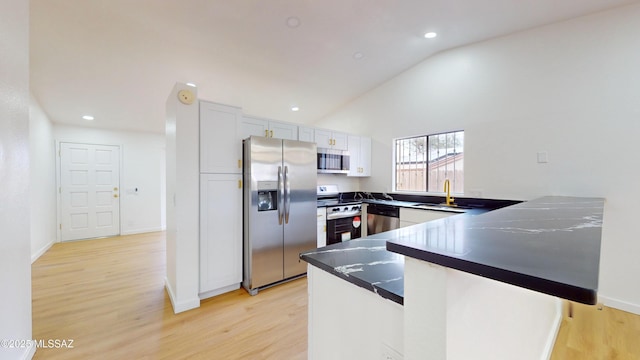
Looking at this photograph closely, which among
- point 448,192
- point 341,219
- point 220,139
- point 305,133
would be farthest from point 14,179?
point 448,192

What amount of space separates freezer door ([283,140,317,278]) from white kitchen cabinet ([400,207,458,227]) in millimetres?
1263

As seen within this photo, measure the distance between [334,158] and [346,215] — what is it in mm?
927

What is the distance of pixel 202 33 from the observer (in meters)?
2.74

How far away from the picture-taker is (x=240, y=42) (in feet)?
9.61

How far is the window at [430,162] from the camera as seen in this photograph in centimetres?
354

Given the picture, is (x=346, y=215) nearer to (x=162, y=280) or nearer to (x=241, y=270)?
(x=241, y=270)

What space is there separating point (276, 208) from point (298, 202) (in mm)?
307

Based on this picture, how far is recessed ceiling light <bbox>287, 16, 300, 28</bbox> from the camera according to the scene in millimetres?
2657

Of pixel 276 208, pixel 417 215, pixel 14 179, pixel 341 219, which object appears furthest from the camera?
pixel 341 219

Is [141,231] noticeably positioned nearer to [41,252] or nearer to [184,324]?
[41,252]

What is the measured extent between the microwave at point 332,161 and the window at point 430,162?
0.90 metres

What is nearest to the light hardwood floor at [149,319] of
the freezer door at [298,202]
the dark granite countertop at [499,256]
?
the freezer door at [298,202]

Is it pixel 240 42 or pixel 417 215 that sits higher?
pixel 240 42

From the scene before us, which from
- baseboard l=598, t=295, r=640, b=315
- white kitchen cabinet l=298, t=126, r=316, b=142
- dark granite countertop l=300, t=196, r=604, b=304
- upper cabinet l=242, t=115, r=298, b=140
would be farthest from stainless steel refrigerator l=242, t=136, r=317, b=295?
baseboard l=598, t=295, r=640, b=315
